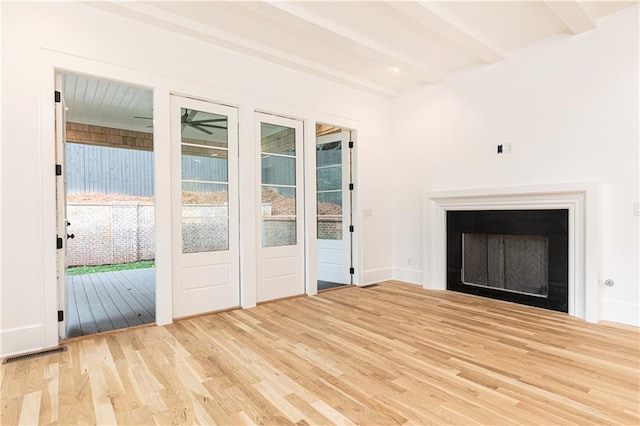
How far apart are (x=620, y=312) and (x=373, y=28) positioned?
12.9ft

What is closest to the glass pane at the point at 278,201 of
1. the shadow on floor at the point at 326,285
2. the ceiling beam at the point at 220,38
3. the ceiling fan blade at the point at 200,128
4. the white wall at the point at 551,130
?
the ceiling fan blade at the point at 200,128

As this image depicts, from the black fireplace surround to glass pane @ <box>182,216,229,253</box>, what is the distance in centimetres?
316

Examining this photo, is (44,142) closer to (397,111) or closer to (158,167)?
(158,167)

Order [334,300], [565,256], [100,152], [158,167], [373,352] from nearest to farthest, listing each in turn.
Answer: [373,352], [158,167], [565,256], [334,300], [100,152]

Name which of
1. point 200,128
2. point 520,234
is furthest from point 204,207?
point 520,234

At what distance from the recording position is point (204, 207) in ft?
12.9

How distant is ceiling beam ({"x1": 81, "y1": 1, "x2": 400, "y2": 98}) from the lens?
319 cm

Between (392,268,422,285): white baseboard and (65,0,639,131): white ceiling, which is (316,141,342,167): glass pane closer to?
(65,0,639,131): white ceiling

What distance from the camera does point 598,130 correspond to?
3.65 m

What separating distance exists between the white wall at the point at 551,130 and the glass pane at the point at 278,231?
79.3 inches

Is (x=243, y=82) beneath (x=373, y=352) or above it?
above

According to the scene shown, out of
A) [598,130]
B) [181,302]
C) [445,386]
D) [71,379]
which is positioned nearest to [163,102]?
[181,302]

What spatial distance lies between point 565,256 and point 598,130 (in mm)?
1408

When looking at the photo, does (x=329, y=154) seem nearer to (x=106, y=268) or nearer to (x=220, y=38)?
(x=220, y=38)
